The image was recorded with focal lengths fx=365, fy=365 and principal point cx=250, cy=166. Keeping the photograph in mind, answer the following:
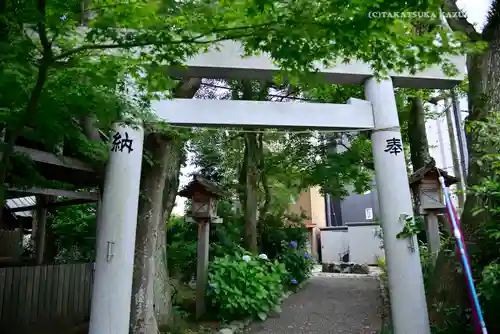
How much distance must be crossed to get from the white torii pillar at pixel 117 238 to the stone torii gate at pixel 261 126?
0.4 inches

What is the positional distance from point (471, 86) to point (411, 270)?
244cm

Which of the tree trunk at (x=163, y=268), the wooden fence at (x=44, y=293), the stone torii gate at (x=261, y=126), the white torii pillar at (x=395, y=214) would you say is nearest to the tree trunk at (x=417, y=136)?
the stone torii gate at (x=261, y=126)

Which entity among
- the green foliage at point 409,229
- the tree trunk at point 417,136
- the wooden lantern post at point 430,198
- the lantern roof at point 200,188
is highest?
the tree trunk at point 417,136

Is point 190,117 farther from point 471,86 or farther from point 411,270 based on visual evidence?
point 471,86

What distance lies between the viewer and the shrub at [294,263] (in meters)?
10.6

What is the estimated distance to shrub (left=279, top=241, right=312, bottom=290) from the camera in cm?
1057

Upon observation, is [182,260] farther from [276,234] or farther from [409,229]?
[409,229]

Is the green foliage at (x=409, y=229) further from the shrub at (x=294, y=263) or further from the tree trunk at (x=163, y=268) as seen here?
the shrub at (x=294, y=263)

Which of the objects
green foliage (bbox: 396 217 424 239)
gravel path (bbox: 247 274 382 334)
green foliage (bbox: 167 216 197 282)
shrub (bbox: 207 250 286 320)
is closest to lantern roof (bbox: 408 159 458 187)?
green foliage (bbox: 396 217 424 239)

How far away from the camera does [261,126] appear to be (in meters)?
4.62

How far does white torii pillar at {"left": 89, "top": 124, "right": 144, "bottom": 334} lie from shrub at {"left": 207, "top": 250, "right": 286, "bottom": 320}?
3109 millimetres

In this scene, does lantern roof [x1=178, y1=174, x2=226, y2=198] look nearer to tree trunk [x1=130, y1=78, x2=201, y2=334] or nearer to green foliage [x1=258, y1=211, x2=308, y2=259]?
tree trunk [x1=130, y1=78, x2=201, y2=334]

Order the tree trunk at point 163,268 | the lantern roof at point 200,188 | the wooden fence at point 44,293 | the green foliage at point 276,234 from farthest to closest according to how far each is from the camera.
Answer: the green foliage at point 276,234 → the lantern roof at point 200,188 → the tree trunk at point 163,268 → the wooden fence at point 44,293

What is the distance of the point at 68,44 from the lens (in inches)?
112
